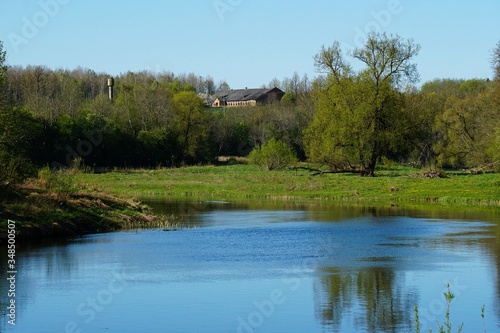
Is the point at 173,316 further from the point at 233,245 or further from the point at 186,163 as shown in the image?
the point at 186,163

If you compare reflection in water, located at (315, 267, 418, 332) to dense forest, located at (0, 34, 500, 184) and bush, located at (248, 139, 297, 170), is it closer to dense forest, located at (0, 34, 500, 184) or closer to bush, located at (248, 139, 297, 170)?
dense forest, located at (0, 34, 500, 184)

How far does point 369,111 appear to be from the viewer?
2746 inches

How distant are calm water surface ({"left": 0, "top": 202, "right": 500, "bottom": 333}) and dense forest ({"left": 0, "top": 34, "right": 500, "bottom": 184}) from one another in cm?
1374

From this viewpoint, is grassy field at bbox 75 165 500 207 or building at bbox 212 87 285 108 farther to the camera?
building at bbox 212 87 285 108

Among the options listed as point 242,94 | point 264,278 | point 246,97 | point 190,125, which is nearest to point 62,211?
point 264,278

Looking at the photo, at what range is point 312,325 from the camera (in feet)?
63.8

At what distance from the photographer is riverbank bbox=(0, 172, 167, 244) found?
1321 inches

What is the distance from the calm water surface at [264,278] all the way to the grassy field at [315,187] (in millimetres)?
14032

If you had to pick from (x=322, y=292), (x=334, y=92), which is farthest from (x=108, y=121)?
(x=322, y=292)

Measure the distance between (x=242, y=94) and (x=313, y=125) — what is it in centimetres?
10456

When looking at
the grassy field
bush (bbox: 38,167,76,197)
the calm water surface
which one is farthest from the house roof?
the calm water surface

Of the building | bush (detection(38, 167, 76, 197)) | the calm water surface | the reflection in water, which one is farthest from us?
the building

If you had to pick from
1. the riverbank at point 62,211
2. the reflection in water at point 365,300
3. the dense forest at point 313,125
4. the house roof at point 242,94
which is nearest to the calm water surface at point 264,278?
the reflection in water at point 365,300

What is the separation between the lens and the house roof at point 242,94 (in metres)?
171
